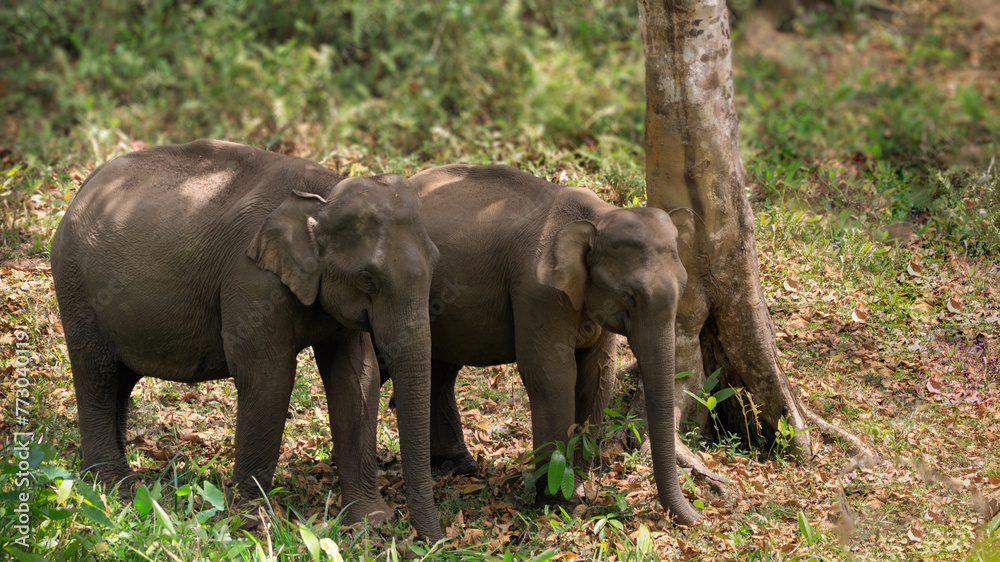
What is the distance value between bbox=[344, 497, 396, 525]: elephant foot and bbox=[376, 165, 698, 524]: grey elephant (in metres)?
1.03

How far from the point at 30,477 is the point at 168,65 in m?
9.67

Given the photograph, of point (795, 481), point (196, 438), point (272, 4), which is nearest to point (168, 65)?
point (272, 4)

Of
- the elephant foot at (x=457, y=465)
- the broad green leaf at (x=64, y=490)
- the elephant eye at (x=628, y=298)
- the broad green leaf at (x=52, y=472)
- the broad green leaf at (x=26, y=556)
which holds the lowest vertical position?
the elephant foot at (x=457, y=465)

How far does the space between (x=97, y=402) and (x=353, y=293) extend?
2.07 metres

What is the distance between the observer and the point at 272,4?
1423cm

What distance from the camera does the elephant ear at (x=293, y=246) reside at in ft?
17.5

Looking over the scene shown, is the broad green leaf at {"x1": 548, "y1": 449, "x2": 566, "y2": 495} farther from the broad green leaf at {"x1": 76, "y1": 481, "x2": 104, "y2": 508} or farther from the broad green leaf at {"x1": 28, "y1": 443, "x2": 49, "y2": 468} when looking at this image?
the broad green leaf at {"x1": 28, "y1": 443, "x2": 49, "y2": 468}

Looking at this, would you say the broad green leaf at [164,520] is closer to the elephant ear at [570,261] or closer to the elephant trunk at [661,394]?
Result: the elephant ear at [570,261]

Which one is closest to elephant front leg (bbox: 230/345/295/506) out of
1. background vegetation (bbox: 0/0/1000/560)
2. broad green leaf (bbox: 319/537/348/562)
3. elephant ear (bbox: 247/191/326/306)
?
background vegetation (bbox: 0/0/1000/560)

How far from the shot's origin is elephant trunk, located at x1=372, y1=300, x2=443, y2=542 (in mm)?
5180

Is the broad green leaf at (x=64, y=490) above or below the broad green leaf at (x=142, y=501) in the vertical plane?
above

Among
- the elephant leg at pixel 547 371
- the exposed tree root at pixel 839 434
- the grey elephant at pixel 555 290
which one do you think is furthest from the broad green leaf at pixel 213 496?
the exposed tree root at pixel 839 434

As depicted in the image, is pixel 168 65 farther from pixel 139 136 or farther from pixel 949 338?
pixel 949 338

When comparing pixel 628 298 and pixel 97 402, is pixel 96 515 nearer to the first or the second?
pixel 97 402
